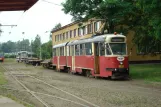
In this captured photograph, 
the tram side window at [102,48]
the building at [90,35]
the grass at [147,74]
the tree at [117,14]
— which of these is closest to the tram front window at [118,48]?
the tram side window at [102,48]

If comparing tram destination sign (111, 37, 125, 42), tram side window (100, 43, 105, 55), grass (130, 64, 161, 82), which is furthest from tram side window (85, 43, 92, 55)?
grass (130, 64, 161, 82)

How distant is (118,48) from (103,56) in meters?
1.17

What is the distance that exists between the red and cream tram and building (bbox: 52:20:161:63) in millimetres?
4941

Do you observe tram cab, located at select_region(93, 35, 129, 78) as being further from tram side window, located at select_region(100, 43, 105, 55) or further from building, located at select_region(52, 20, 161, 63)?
building, located at select_region(52, 20, 161, 63)

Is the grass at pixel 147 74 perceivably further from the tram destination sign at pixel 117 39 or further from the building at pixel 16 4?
the building at pixel 16 4

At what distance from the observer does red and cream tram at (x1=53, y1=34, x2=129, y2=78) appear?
24.5 metres

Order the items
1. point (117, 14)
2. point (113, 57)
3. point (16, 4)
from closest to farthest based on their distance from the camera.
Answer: point (16, 4), point (113, 57), point (117, 14)

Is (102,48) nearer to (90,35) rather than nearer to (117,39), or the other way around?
(117,39)

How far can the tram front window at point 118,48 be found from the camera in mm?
24750

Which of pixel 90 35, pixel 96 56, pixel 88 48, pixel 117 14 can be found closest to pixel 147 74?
pixel 96 56

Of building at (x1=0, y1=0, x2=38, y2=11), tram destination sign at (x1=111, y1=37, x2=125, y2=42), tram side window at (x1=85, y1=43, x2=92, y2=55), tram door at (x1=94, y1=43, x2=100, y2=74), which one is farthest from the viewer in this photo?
tram side window at (x1=85, y1=43, x2=92, y2=55)

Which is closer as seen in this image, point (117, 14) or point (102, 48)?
point (102, 48)

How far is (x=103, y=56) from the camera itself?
989 inches

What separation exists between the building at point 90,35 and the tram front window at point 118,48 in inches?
336
